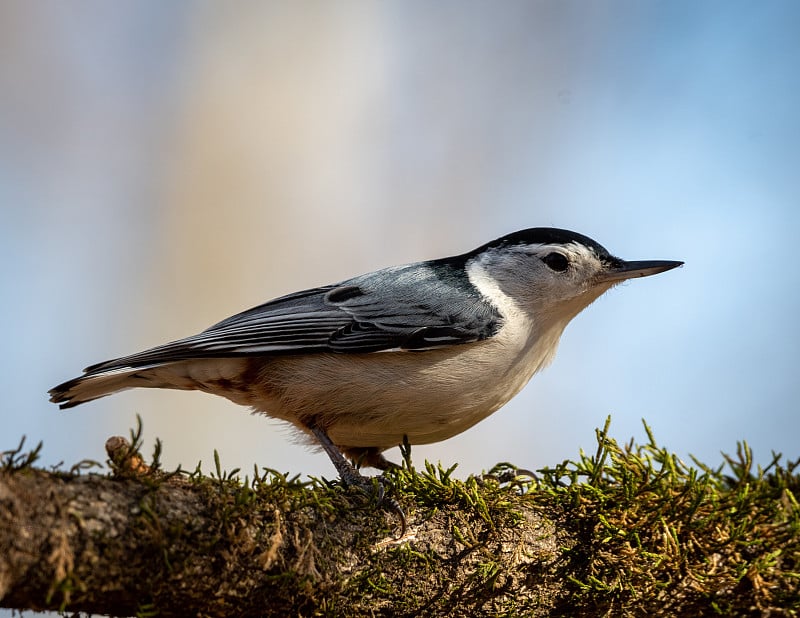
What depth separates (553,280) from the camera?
10.6ft

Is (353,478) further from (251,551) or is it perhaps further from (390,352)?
(251,551)

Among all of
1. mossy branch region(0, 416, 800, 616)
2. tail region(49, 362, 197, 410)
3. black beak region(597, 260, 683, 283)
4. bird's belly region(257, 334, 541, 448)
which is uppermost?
tail region(49, 362, 197, 410)

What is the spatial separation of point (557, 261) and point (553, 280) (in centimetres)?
9

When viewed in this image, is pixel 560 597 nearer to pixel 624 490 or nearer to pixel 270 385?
pixel 624 490

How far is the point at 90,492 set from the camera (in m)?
1.77

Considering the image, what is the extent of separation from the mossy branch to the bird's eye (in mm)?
829

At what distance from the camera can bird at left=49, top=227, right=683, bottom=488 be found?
9.41 ft

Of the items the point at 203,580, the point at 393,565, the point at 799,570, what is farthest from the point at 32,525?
the point at 799,570

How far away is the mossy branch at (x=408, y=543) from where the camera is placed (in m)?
1.70

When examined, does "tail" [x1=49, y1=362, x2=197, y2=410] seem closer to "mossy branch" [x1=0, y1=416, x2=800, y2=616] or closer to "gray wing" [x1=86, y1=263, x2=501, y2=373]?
"gray wing" [x1=86, y1=263, x2=501, y2=373]

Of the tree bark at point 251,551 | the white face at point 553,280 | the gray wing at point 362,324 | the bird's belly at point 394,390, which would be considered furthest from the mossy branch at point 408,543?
the white face at point 553,280

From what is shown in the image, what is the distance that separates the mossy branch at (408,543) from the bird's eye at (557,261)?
32.7 inches

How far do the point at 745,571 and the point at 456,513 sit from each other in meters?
0.93

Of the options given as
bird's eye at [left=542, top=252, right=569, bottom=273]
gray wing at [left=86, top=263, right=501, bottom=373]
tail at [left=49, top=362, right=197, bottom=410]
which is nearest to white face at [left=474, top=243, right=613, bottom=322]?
bird's eye at [left=542, top=252, right=569, bottom=273]
